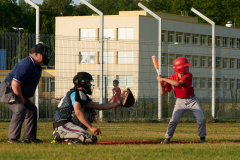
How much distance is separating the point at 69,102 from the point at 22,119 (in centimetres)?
96

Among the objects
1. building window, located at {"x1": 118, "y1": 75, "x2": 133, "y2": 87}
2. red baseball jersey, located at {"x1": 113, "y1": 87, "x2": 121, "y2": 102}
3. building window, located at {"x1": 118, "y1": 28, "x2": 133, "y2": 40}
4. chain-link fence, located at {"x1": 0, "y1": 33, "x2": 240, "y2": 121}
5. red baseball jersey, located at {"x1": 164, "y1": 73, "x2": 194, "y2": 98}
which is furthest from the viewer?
building window, located at {"x1": 118, "y1": 28, "x2": 133, "y2": 40}

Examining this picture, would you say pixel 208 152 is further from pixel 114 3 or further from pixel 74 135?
pixel 114 3

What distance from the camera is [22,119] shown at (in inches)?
315

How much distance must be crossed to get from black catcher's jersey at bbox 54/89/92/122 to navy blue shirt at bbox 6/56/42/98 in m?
0.72

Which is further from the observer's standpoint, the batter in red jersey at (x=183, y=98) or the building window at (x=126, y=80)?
the building window at (x=126, y=80)

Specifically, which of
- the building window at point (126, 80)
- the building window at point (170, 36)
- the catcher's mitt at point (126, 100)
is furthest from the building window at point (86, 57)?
the building window at point (170, 36)

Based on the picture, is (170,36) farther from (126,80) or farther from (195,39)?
(126,80)

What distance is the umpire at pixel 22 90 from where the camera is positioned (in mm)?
7906

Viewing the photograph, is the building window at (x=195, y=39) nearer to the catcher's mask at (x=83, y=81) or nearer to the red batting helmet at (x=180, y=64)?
the red batting helmet at (x=180, y=64)

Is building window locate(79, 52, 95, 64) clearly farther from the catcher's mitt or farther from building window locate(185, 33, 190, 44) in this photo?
building window locate(185, 33, 190, 44)

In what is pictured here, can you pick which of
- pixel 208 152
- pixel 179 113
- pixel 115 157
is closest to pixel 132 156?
pixel 115 157

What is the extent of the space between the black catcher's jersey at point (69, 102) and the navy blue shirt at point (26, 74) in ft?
2.35

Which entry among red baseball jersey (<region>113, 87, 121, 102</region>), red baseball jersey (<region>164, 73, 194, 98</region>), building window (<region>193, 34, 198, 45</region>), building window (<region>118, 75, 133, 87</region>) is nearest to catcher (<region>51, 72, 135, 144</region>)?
red baseball jersey (<region>164, 73, 194, 98</region>)

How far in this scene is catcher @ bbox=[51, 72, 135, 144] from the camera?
7668 mm
